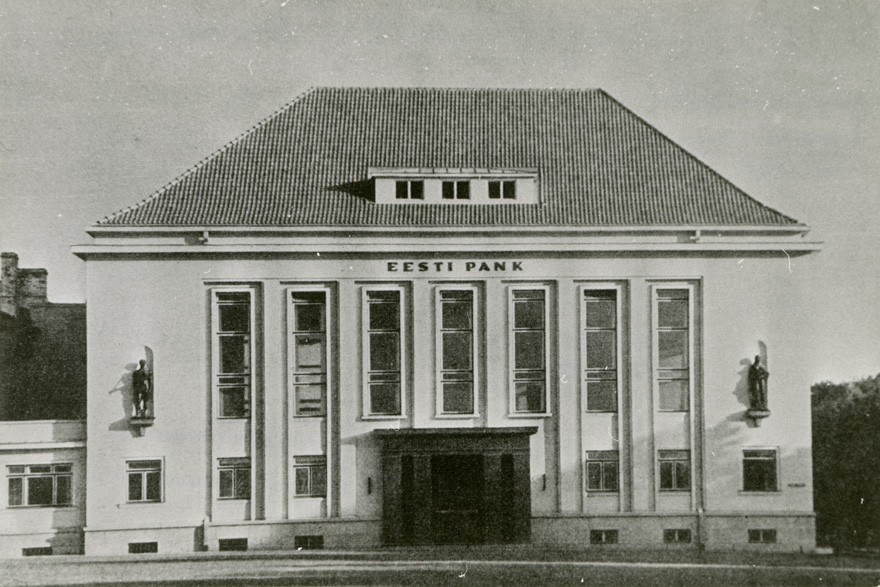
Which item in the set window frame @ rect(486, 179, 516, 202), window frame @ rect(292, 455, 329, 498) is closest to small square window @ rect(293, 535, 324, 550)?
window frame @ rect(292, 455, 329, 498)

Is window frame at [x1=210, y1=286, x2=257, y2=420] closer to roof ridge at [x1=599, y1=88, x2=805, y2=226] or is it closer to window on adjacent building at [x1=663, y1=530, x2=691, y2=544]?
window on adjacent building at [x1=663, y1=530, x2=691, y2=544]

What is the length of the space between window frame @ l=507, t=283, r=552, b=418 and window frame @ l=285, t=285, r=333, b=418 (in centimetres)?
360

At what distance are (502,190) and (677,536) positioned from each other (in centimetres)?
792

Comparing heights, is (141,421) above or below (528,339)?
below

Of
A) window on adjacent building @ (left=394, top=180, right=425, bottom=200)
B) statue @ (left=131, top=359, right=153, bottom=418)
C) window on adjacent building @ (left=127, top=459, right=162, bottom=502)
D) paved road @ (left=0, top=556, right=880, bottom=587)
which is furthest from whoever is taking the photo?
window on adjacent building @ (left=394, top=180, right=425, bottom=200)

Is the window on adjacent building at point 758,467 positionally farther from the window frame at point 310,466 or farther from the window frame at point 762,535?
the window frame at point 310,466

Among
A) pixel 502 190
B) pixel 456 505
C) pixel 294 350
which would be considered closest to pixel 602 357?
pixel 502 190

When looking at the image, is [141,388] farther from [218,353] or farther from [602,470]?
[602,470]

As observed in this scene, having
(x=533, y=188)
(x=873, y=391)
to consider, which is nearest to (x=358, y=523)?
(x=533, y=188)

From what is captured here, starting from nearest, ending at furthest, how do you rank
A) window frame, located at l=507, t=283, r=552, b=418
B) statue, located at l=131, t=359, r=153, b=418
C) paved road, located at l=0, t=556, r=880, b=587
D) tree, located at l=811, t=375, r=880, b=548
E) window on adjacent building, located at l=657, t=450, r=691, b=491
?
paved road, located at l=0, t=556, r=880, b=587 → tree, located at l=811, t=375, r=880, b=548 → statue, located at l=131, t=359, r=153, b=418 → window frame, located at l=507, t=283, r=552, b=418 → window on adjacent building, located at l=657, t=450, r=691, b=491

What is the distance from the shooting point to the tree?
1741 centimetres

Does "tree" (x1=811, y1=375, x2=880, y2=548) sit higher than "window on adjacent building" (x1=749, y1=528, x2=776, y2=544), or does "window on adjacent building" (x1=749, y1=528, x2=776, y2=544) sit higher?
"tree" (x1=811, y1=375, x2=880, y2=548)

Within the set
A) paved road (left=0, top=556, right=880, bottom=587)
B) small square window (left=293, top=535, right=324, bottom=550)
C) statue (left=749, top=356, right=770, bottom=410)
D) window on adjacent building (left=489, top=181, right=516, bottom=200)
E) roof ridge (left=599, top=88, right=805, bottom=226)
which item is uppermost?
roof ridge (left=599, top=88, right=805, bottom=226)

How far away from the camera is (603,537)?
18422 millimetres
